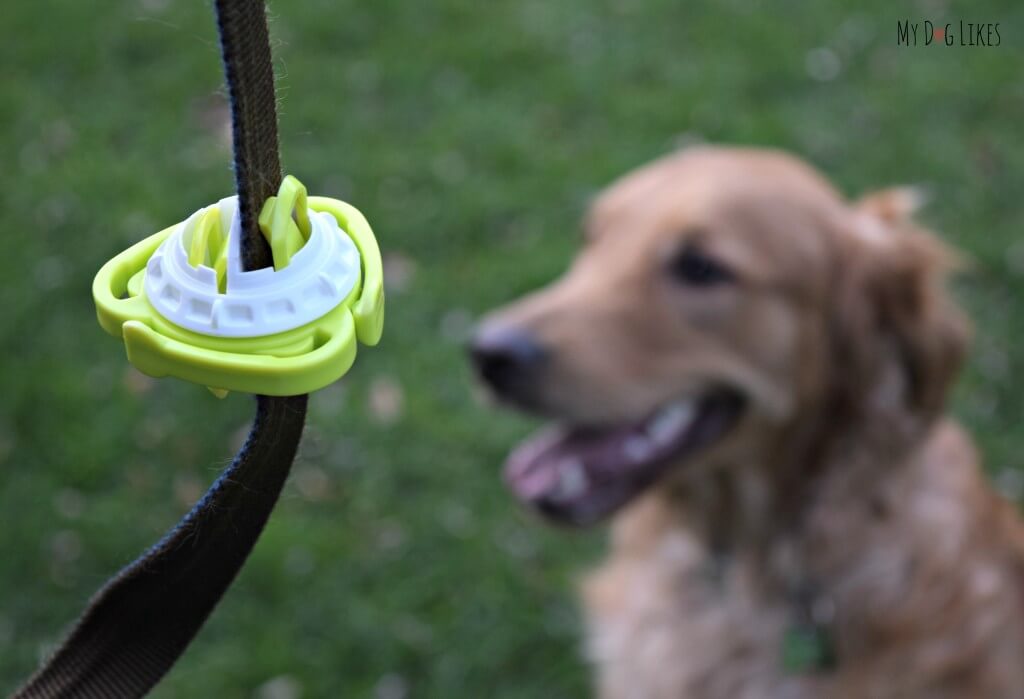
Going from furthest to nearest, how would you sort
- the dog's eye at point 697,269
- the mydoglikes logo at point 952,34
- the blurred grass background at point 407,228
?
the mydoglikes logo at point 952,34 < the blurred grass background at point 407,228 < the dog's eye at point 697,269

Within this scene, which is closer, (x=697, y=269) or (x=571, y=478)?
(x=697, y=269)

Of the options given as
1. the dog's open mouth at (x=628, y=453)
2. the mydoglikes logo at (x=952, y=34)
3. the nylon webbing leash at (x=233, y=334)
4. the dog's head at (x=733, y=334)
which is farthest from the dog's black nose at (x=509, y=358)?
the mydoglikes logo at (x=952, y=34)

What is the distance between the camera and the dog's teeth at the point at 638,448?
101 inches

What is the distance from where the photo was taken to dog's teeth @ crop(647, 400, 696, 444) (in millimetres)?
2559

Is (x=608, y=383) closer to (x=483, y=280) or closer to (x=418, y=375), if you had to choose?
(x=418, y=375)

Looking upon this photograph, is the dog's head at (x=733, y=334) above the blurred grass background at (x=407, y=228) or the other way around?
above

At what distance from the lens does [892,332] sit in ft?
8.31

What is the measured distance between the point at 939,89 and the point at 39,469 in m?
5.07

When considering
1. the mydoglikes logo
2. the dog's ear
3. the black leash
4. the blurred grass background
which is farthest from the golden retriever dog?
the mydoglikes logo

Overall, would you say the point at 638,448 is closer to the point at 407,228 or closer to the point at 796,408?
the point at 796,408

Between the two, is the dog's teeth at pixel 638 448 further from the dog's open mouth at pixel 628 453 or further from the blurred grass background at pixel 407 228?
the blurred grass background at pixel 407 228

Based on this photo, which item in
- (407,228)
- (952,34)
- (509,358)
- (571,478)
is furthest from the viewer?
(952,34)

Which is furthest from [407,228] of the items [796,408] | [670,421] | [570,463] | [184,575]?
[184,575]

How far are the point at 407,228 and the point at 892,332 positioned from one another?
2.88 metres
